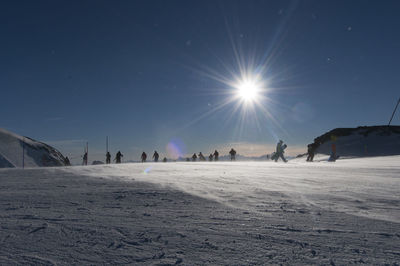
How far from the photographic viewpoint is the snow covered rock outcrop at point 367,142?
34.3 metres

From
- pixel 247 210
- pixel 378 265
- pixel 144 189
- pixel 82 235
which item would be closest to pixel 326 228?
pixel 378 265

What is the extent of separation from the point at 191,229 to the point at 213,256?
1.97ft

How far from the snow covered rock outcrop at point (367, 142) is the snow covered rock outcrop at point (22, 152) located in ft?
216

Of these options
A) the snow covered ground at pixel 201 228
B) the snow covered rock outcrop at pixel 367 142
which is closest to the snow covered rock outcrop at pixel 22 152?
the snow covered rock outcrop at pixel 367 142

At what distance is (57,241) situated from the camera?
1972 millimetres

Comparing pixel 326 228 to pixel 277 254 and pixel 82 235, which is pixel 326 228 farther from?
pixel 82 235

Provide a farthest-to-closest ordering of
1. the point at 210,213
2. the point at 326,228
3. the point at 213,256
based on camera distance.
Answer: the point at 210,213, the point at 326,228, the point at 213,256

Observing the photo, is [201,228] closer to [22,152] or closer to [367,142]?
[367,142]

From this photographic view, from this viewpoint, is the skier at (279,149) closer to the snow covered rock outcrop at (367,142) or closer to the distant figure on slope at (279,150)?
the distant figure on slope at (279,150)

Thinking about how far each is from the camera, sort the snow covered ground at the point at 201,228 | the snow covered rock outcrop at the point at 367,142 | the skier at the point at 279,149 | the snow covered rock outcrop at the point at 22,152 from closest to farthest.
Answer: the snow covered ground at the point at 201,228, the skier at the point at 279,149, the snow covered rock outcrop at the point at 367,142, the snow covered rock outcrop at the point at 22,152

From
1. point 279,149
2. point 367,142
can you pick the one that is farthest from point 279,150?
point 367,142

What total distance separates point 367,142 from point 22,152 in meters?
80.0

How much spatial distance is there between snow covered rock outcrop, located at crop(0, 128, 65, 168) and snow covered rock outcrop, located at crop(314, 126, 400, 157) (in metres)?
65.8

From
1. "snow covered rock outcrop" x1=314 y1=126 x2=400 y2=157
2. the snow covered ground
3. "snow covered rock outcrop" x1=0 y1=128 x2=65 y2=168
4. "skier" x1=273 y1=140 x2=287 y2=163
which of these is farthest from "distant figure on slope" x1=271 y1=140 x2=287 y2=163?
"snow covered rock outcrop" x1=0 y1=128 x2=65 y2=168
